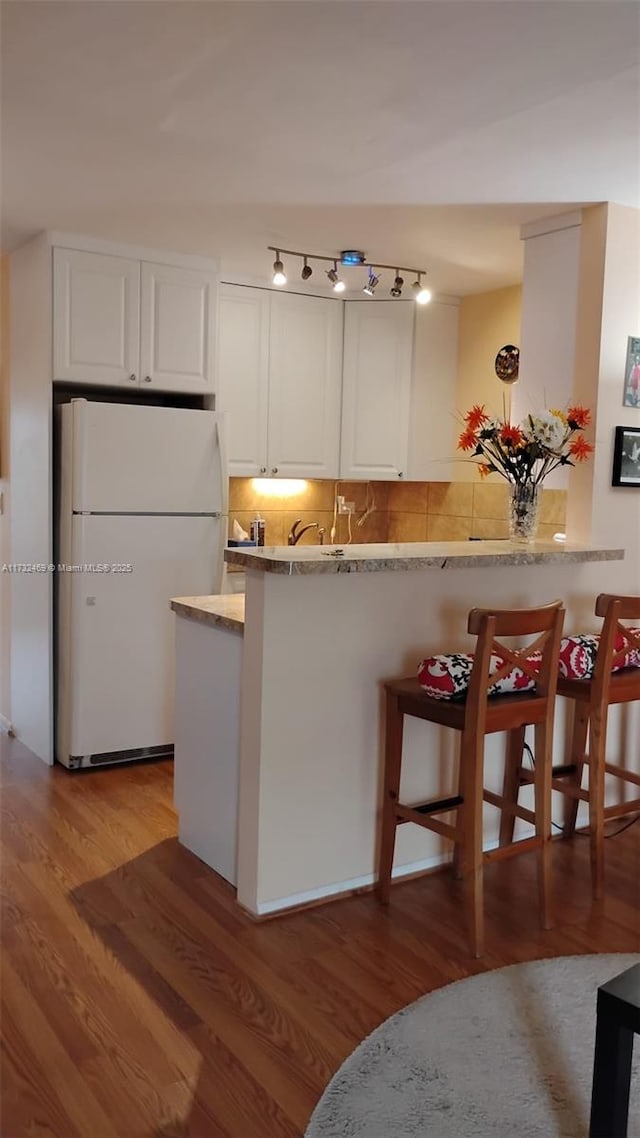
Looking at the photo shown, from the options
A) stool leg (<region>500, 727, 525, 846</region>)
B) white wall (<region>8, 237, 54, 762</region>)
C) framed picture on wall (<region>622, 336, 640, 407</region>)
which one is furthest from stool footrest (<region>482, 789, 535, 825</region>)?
white wall (<region>8, 237, 54, 762</region>)

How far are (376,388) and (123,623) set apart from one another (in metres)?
1.93

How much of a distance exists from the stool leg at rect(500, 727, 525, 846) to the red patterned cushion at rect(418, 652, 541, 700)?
0.45m

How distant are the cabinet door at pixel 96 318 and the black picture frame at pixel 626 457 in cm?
216

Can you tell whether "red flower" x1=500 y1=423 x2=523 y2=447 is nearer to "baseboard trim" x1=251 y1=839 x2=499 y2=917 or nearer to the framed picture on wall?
the framed picture on wall

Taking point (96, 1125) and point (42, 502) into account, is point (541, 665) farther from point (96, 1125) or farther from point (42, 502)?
point (42, 502)

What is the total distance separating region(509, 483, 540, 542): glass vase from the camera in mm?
3443

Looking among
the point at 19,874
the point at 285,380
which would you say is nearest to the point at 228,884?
the point at 19,874

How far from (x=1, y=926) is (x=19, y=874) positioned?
0.37 metres

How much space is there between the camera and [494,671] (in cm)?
284

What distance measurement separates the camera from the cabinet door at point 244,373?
4.58 meters

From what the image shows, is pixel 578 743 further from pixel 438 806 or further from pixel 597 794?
pixel 438 806

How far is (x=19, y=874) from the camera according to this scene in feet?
9.99

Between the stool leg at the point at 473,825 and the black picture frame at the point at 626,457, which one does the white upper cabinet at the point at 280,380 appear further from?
the stool leg at the point at 473,825

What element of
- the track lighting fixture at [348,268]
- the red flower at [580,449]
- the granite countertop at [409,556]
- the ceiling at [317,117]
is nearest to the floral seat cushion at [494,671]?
the granite countertop at [409,556]
